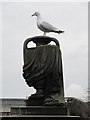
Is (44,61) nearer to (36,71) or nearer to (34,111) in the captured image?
(36,71)

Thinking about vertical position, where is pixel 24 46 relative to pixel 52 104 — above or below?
above

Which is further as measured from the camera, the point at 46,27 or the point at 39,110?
the point at 46,27

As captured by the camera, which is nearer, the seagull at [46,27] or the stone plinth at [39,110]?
the stone plinth at [39,110]

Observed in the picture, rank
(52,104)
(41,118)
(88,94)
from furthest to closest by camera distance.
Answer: (88,94) → (52,104) → (41,118)

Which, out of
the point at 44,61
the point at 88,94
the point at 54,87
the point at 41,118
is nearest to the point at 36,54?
the point at 44,61

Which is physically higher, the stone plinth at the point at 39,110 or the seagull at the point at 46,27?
the seagull at the point at 46,27

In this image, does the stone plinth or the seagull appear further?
the seagull

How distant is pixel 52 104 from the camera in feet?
29.3

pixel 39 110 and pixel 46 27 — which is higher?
pixel 46 27

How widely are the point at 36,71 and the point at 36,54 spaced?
0.42 metres

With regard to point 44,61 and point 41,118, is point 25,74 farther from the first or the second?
point 41,118

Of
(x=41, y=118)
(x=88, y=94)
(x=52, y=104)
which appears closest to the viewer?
(x=41, y=118)

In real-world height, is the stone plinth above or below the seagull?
below

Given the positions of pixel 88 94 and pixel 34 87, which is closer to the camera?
pixel 34 87
